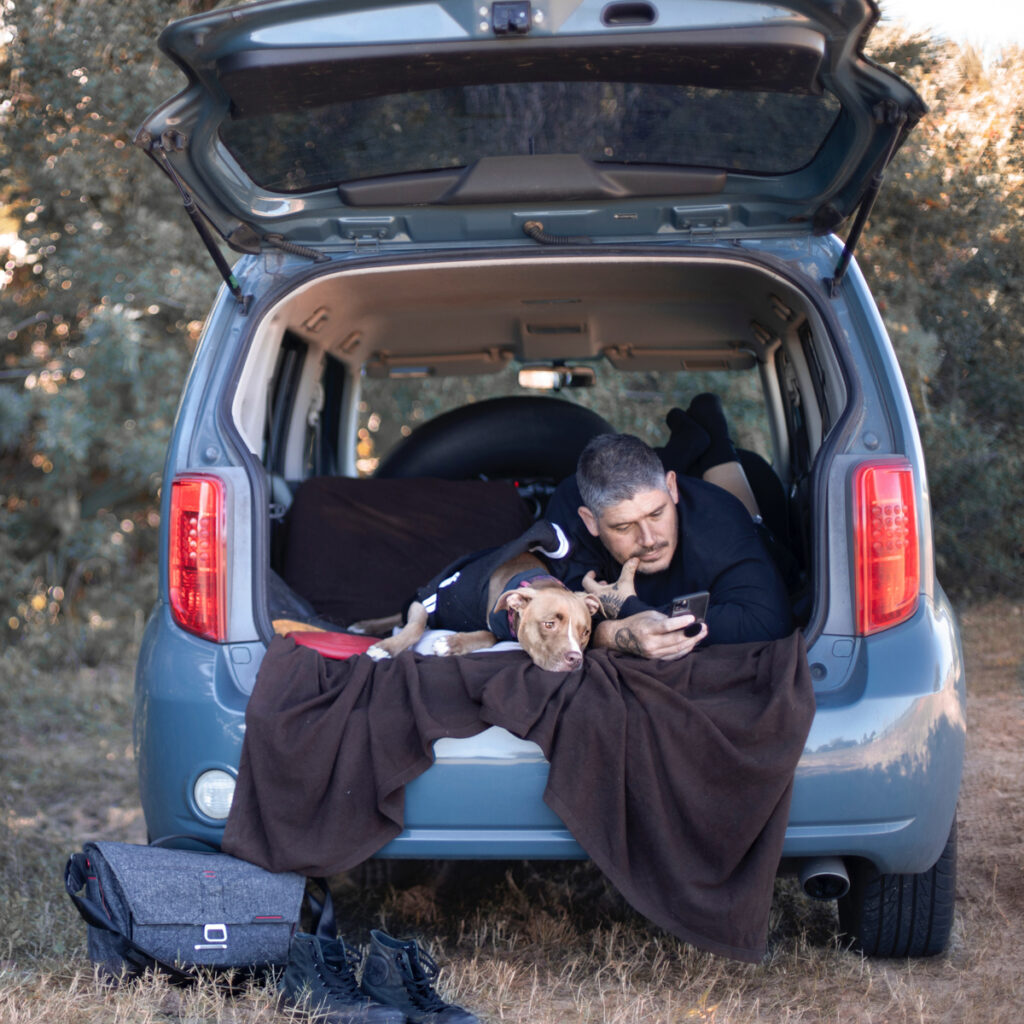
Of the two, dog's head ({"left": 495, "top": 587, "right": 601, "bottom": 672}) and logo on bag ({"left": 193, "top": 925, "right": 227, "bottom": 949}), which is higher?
dog's head ({"left": 495, "top": 587, "right": 601, "bottom": 672})

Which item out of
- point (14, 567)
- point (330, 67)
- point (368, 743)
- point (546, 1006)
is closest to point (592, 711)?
point (368, 743)

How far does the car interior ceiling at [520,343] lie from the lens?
3684mm

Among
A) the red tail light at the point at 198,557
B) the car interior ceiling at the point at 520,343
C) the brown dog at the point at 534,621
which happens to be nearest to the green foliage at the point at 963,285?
the car interior ceiling at the point at 520,343

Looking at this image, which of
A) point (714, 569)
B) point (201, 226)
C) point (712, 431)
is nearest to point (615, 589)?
point (714, 569)

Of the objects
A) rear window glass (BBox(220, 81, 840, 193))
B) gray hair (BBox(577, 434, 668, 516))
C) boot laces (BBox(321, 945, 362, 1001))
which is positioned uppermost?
rear window glass (BBox(220, 81, 840, 193))

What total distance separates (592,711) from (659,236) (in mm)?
1462

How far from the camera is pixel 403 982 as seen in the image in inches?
106

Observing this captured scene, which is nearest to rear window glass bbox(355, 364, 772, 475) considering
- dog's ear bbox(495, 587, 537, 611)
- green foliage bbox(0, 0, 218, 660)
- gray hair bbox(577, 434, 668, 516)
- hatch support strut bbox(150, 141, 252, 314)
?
green foliage bbox(0, 0, 218, 660)

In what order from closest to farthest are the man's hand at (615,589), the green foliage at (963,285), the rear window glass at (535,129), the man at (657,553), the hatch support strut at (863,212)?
the hatch support strut at (863,212) < the rear window glass at (535,129) < the man at (657,553) < the man's hand at (615,589) < the green foliage at (963,285)

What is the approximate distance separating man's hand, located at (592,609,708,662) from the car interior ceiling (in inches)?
31.1

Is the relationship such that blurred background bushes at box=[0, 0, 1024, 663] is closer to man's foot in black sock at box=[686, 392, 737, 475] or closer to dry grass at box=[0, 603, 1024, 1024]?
dry grass at box=[0, 603, 1024, 1024]

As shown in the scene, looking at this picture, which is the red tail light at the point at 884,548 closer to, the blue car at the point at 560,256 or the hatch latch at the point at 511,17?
the blue car at the point at 560,256

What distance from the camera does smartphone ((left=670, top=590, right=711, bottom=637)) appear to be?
9.88ft

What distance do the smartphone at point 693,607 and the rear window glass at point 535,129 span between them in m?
1.22
